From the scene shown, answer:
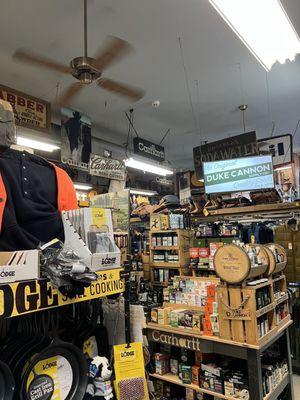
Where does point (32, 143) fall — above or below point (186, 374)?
above

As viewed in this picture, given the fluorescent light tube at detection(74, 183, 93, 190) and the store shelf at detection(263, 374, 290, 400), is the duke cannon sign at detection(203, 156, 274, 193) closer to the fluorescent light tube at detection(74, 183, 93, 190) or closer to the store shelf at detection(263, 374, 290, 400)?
the store shelf at detection(263, 374, 290, 400)

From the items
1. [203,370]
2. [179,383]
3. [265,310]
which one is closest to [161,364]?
[179,383]

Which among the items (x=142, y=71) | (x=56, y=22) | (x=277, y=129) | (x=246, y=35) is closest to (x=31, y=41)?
(x=56, y=22)

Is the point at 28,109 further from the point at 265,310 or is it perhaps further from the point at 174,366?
the point at 265,310

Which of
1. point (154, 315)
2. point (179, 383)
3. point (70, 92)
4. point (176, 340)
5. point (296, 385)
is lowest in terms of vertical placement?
point (296, 385)

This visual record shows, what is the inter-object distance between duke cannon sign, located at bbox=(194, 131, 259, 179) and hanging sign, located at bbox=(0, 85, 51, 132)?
2986mm

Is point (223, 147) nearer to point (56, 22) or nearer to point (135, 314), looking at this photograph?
point (56, 22)

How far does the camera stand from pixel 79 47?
4273 mm

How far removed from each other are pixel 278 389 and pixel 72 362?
2.68 metres

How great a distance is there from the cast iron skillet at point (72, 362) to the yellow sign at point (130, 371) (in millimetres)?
211

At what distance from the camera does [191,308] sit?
3.60m

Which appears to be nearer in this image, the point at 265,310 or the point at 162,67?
the point at 265,310

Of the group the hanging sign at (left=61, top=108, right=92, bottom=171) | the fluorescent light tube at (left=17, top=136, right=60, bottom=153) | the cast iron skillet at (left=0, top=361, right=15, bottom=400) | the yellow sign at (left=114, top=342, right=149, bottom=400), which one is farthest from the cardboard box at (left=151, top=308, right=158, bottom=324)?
the hanging sign at (left=61, top=108, right=92, bottom=171)

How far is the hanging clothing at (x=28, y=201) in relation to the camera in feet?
4.35
